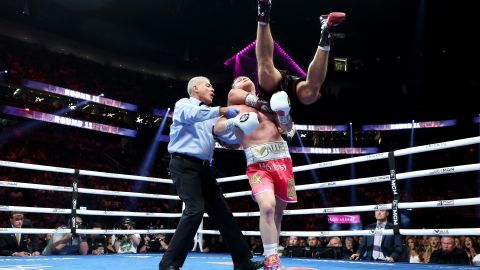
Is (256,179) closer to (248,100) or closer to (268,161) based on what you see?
(268,161)

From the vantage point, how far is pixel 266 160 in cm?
224

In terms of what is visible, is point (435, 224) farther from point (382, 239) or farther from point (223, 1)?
point (223, 1)

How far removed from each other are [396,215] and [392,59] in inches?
696

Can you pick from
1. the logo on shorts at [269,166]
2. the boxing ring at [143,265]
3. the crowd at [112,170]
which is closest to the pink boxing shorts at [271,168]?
the logo on shorts at [269,166]

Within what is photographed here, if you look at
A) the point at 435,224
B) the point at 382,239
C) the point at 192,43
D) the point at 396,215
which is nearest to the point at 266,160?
the point at 396,215

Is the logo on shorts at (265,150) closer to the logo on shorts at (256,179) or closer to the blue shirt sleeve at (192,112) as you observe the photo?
the logo on shorts at (256,179)

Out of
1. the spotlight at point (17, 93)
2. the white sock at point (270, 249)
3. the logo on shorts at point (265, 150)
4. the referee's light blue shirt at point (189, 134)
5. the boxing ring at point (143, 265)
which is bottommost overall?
the boxing ring at point (143, 265)

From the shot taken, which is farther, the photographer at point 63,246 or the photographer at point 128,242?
the photographer at point 128,242

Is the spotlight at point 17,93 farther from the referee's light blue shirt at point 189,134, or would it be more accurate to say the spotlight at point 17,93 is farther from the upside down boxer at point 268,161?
the upside down boxer at point 268,161

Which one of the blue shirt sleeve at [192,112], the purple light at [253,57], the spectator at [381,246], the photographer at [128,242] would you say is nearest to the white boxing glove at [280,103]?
the blue shirt sleeve at [192,112]

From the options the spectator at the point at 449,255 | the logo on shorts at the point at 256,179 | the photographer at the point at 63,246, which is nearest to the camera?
the logo on shorts at the point at 256,179

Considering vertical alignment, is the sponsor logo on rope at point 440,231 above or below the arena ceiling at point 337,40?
below

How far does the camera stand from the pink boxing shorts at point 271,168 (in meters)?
2.22

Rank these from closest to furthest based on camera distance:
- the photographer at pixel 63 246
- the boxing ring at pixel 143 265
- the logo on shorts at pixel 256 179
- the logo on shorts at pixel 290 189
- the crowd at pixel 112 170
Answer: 1. the logo on shorts at pixel 256 179
2. the logo on shorts at pixel 290 189
3. the boxing ring at pixel 143 265
4. the photographer at pixel 63 246
5. the crowd at pixel 112 170
